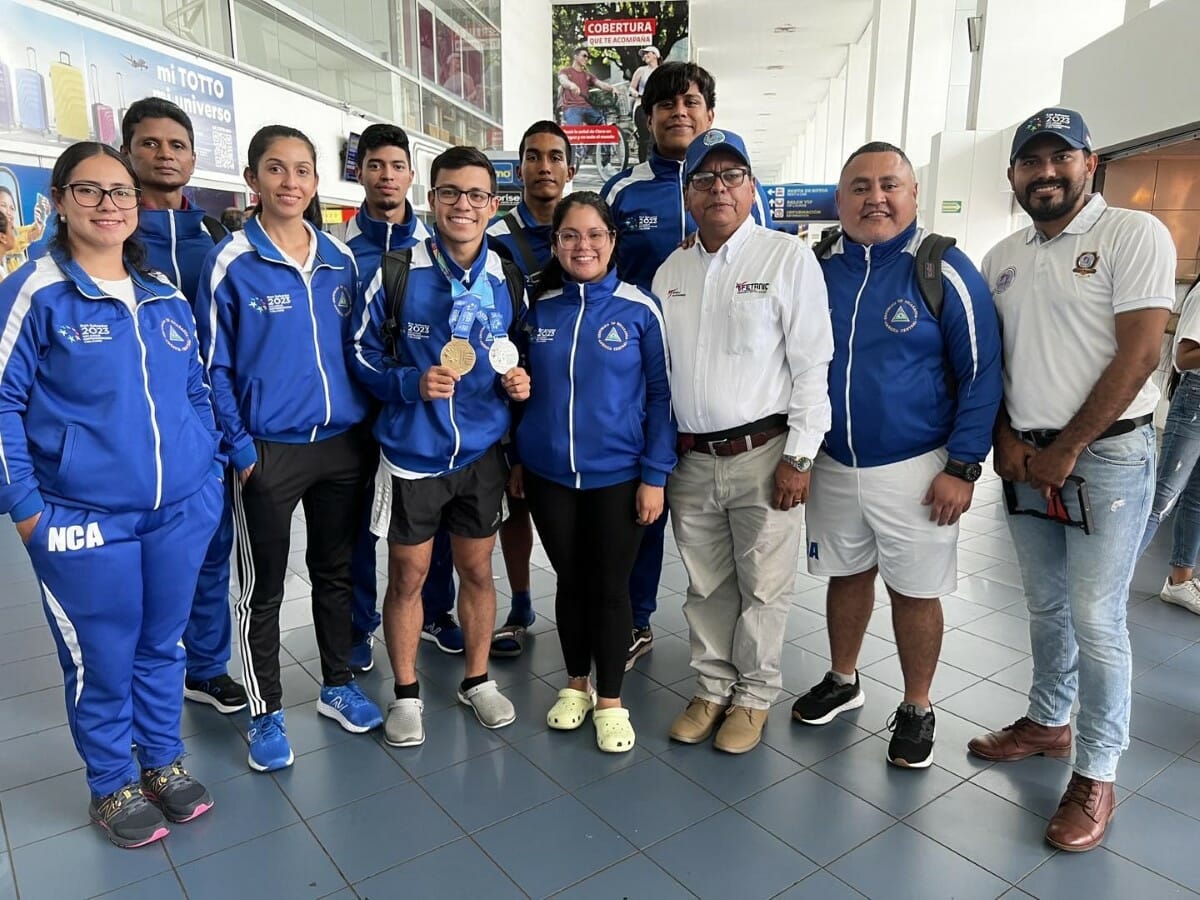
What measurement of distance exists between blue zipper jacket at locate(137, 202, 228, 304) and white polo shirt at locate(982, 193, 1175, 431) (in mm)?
2543

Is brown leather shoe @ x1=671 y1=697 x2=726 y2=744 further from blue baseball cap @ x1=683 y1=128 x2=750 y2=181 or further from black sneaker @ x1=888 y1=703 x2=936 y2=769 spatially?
blue baseball cap @ x1=683 y1=128 x2=750 y2=181

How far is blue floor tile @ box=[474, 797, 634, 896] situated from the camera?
2164mm

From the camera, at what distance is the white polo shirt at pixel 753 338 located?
249cm

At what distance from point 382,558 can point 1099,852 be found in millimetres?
3573

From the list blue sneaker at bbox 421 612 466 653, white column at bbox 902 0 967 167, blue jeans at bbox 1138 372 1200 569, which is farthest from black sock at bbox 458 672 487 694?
white column at bbox 902 0 967 167

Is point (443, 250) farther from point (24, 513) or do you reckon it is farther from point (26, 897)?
point (26, 897)

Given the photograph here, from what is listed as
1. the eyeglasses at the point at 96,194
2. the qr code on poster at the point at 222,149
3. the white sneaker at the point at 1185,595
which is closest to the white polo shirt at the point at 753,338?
the eyeglasses at the point at 96,194

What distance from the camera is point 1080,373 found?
2.24 meters

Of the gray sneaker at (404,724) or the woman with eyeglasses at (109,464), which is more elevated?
the woman with eyeglasses at (109,464)

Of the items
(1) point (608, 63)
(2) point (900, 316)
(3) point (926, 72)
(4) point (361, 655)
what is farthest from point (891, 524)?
(3) point (926, 72)

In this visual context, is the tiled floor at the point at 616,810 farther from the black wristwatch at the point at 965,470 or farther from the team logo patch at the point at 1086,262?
the team logo patch at the point at 1086,262

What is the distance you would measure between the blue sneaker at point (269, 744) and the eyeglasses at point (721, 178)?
2.17 meters

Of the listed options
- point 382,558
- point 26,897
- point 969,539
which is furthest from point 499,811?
point 969,539

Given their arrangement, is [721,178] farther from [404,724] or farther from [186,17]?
[186,17]
